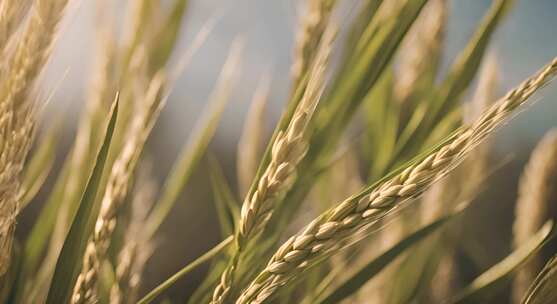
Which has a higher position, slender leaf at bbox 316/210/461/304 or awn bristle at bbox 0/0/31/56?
awn bristle at bbox 0/0/31/56

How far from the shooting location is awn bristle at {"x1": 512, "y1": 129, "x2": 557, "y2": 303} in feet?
2.13

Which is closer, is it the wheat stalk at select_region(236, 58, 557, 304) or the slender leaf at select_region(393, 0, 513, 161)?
the wheat stalk at select_region(236, 58, 557, 304)

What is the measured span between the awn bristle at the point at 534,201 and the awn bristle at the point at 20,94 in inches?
19.6

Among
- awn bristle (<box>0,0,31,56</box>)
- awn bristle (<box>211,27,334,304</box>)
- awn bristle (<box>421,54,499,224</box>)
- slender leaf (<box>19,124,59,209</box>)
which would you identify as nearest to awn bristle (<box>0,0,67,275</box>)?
awn bristle (<box>0,0,31,56</box>)

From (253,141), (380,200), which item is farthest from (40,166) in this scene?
(380,200)

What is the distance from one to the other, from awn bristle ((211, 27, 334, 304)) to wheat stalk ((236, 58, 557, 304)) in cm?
3

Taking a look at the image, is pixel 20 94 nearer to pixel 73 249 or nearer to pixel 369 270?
pixel 73 249

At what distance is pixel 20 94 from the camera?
333 mm

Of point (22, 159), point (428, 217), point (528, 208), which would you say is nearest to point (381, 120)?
point (428, 217)

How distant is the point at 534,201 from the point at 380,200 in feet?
1.37

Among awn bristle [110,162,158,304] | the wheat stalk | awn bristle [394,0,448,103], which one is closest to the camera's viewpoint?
the wheat stalk

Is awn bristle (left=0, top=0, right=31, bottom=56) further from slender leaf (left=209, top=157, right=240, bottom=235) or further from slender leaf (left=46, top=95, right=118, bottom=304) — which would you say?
slender leaf (left=209, top=157, right=240, bottom=235)

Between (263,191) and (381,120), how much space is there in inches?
10.9

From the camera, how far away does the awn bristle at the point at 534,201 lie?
65 centimetres
